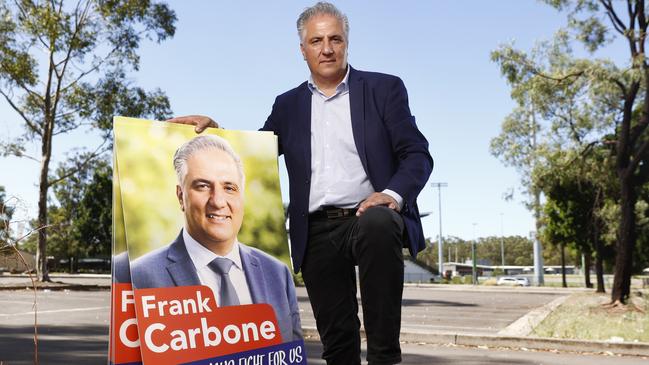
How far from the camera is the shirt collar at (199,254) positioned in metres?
2.48

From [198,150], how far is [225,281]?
0.54 metres

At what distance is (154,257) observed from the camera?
237 centimetres

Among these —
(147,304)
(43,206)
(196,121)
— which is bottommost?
(147,304)

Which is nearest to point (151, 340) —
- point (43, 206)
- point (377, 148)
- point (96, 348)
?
point (377, 148)

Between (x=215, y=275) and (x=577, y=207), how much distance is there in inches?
1238

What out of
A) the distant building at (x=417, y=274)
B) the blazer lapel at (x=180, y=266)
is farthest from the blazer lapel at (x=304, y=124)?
the distant building at (x=417, y=274)

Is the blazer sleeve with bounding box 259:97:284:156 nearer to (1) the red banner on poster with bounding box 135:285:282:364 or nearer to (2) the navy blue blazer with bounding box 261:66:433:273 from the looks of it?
(2) the navy blue blazer with bounding box 261:66:433:273

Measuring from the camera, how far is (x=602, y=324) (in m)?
11.8

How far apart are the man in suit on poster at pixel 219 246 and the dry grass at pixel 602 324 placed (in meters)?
7.41

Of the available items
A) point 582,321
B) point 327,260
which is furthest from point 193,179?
point 582,321

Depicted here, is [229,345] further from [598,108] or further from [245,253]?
[598,108]

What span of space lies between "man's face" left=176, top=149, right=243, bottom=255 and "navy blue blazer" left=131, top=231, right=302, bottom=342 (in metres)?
0.08

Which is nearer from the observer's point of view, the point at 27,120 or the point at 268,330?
the point at 268,330

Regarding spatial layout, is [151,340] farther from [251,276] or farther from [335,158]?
[335,158]
